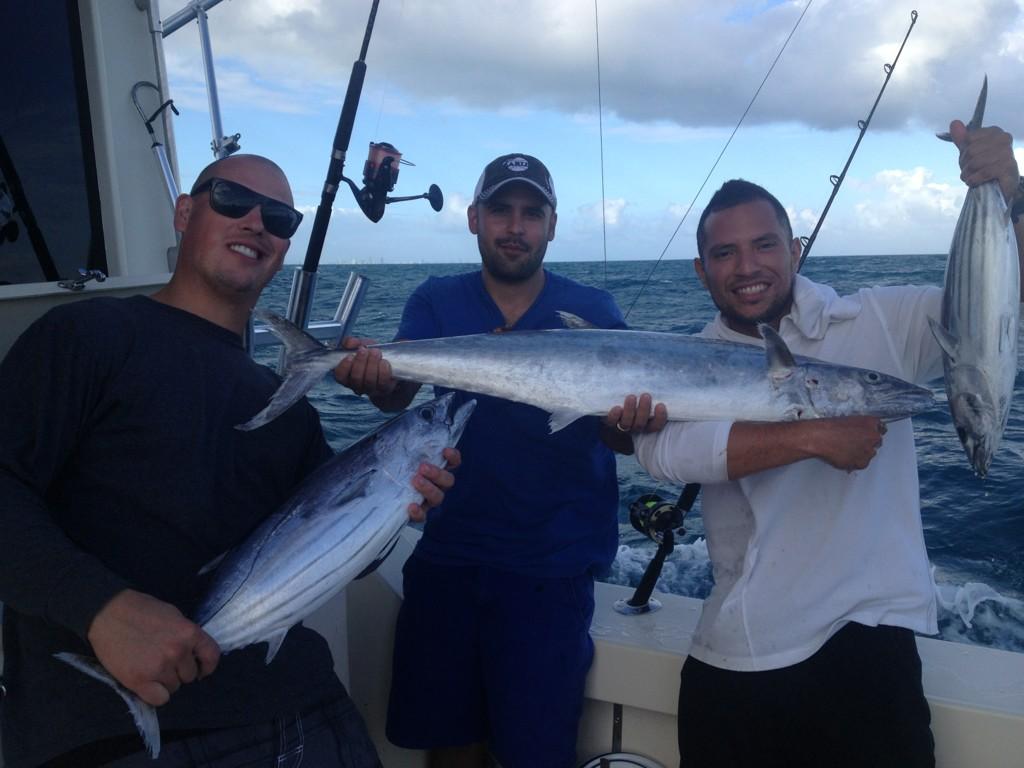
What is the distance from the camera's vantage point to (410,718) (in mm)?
2629

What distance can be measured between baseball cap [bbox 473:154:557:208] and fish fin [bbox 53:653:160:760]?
6.60 feet

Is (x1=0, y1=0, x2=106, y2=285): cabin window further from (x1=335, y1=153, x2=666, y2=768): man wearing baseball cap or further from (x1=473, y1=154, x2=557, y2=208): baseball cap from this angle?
(x1=473, y1=154, x2=557, y2=208): baseball cap

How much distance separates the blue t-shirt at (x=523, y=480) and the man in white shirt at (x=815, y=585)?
0.43 meters

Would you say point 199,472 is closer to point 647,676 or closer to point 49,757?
point 49,757

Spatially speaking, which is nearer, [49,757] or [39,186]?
[49,757]

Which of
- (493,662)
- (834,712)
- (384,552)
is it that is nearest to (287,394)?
(384,552)

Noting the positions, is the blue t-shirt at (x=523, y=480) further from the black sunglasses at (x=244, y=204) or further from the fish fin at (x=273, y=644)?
the fish fin at (x=273, y=644)

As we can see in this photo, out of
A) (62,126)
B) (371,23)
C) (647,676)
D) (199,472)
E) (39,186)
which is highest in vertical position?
(371,23)

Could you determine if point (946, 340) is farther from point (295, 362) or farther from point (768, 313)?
point (295, 362)

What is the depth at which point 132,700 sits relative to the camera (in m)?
1.58

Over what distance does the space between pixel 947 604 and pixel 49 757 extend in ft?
14.4

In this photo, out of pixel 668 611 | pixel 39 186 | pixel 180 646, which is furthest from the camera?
pixel 39 186

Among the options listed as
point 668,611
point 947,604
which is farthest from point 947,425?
point 668,611

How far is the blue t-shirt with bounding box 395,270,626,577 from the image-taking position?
2.64m
